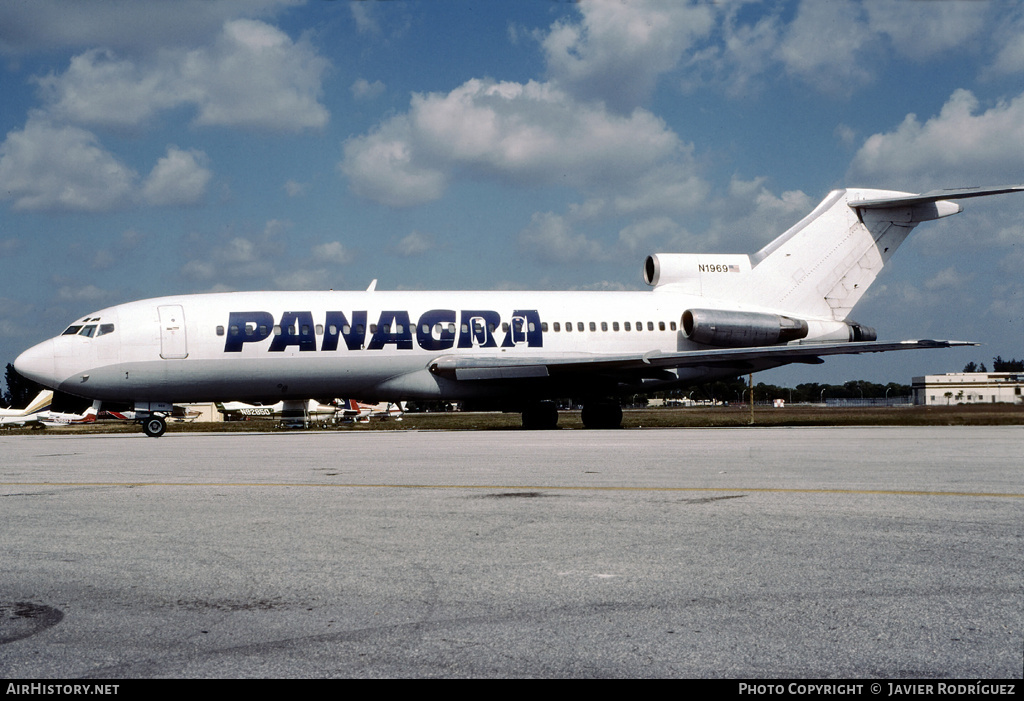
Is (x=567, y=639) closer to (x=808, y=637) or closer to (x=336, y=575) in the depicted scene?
(x=808, y=637)

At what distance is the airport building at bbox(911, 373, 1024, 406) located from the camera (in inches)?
4336

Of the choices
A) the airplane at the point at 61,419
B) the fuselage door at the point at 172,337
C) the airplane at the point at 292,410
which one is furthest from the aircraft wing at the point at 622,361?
the airplane at the point at 61,419

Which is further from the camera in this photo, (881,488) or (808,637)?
(881,488)

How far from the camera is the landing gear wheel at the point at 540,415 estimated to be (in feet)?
98.5

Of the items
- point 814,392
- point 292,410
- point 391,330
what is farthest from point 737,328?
point 814,392

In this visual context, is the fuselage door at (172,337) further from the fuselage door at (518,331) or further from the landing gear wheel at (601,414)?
the landing gear wheel at (601,414)

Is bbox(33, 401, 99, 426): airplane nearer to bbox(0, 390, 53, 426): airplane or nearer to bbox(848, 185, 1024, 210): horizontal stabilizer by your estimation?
bbox(0, 390, 53, 426): airplane

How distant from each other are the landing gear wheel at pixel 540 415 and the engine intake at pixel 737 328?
17.0 ft

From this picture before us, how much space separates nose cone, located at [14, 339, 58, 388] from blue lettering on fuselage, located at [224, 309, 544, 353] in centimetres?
458

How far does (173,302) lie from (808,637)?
971 inches

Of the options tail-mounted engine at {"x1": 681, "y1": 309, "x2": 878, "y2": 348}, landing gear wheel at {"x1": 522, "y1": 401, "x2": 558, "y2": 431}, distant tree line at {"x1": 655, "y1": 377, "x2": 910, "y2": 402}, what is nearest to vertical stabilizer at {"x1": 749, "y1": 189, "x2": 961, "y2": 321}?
tail-mounted engine at {"x1": 681, "y1": 309, "x2": 878, "y2": 348}

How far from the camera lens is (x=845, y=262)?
3269cm

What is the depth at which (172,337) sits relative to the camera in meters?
25.4
